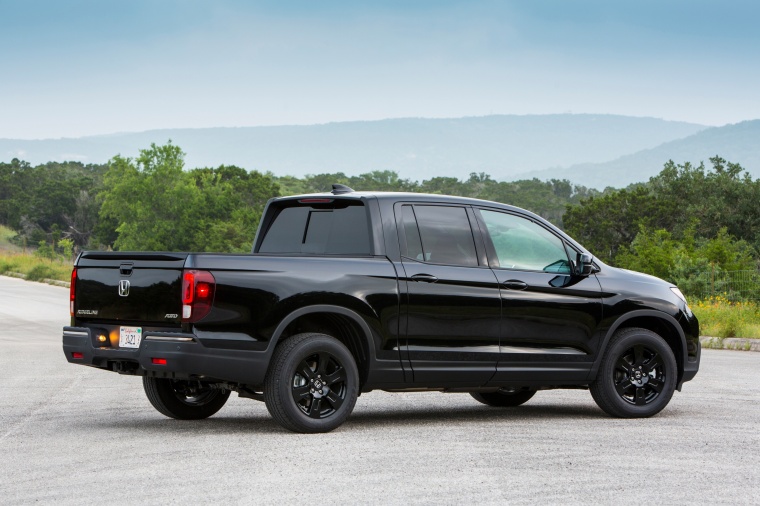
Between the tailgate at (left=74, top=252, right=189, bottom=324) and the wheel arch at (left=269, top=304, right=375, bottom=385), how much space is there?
934 mm

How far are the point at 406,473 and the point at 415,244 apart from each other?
2824mm

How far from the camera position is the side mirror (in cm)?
1058

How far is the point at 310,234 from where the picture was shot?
10414mm

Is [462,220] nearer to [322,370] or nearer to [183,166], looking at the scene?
[322,370]

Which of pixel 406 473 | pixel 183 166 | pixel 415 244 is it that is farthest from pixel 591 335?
pixel 183 166

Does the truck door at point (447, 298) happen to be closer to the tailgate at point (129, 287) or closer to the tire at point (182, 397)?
the tailgate at point (129, 287)

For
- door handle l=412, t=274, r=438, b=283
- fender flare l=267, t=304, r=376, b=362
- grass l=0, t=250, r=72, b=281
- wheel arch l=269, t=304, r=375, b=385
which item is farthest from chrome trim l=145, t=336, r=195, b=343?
grass l=0, t=250, r=72, b=281

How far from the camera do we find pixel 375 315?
31.5ft

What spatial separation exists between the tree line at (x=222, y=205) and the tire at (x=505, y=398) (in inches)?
1470

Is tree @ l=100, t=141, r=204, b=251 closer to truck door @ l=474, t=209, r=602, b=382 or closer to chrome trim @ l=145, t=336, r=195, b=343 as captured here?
→ truck door @ l=474, t=209, r=602, b=382

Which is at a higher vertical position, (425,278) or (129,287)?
(425,278)

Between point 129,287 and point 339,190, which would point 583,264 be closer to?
point 339,190

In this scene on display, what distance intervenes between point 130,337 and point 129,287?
396 mm

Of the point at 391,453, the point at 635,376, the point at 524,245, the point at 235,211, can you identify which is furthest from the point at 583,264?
the point at 235,211
